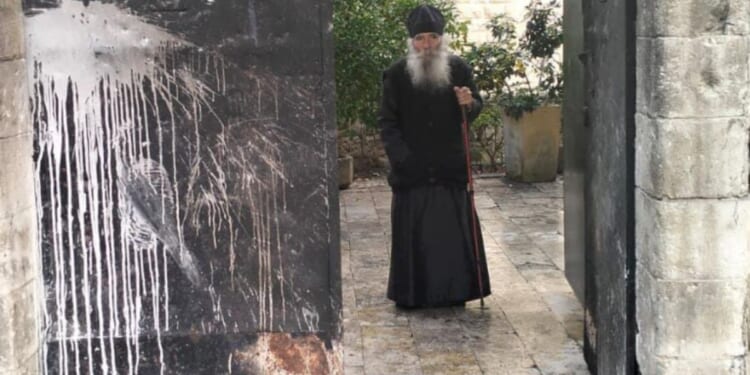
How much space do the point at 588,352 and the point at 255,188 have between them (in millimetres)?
2206

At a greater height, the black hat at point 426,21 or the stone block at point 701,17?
the black hat at point 426,21

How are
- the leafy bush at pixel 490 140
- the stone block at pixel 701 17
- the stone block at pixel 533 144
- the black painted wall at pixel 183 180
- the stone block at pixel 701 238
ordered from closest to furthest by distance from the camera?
1. the stone block at pixel 701 17
2. the stone block at pixel 701 238
3. the black painted wall at pixel 183 180
4. the stone block at pixel 533 144
5. the leafy bush at pixel 490 140

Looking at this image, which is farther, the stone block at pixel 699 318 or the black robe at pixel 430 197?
the black robe at pixel 430 197

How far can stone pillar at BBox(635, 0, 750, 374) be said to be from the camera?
429 centimetres

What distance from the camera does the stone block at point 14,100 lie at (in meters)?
4.38

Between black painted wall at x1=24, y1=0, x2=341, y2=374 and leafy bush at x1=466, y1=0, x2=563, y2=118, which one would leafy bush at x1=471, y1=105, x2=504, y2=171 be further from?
black painted wall at x1=24, y1=0, x2=341, y2=374

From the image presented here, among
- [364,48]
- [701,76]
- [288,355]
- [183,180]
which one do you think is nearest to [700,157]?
[701,76]

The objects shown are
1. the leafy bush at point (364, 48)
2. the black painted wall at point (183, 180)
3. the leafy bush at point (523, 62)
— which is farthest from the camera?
the leafy bush at point (523, 62)

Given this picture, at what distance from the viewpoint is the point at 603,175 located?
17.4 feet

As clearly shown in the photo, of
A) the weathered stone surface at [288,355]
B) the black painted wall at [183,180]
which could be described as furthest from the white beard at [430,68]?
the weathered stone surface at [288,355]

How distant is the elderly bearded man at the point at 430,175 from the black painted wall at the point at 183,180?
8.57 ft

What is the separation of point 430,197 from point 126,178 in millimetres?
2954

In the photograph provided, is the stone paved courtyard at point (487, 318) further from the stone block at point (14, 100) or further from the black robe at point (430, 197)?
the stone block at point (14, 100)

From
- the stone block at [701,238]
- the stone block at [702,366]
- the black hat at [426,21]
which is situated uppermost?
the black hat at [426,21]
